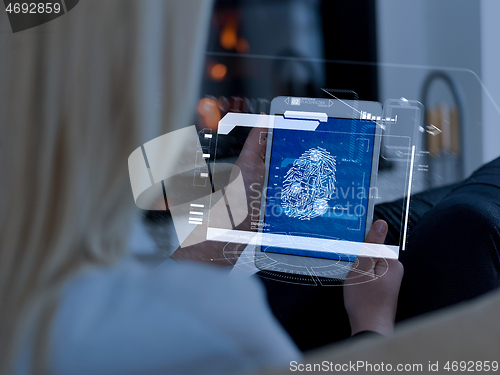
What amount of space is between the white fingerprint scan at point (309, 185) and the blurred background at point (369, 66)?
0.07 metres

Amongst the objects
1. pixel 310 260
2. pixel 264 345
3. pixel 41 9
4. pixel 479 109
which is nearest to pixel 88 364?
pixel 264 345

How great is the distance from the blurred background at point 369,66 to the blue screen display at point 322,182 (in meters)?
0.04

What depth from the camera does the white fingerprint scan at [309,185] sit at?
0.46 meters

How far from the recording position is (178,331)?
22.3 inches

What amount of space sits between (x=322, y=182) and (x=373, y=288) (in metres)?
0.16

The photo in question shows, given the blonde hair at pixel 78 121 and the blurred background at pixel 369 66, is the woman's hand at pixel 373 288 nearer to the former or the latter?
the blurred background at pixel 369 66

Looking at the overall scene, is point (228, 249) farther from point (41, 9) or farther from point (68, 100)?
point (41, 9)

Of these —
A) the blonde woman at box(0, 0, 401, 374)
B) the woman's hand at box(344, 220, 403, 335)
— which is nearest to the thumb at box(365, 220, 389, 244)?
the woman's hand at box(344, 220, 403, 335)

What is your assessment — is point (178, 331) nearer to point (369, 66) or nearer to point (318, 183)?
point (318, 183)

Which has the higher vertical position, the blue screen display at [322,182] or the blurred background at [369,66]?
the blurred background at [369,66]
